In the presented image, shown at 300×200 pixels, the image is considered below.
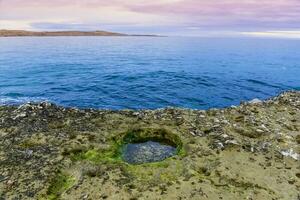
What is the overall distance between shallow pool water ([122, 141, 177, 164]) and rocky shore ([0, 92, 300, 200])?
376 millimetres

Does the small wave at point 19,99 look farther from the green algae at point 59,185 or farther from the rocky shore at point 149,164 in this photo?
the green algae at point 59,185

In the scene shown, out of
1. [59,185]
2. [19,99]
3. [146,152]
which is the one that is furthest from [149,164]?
[19,99]

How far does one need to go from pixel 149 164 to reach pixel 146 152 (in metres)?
1.21

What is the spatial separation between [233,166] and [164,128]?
363 centimetres

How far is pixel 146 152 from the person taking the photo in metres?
12.5

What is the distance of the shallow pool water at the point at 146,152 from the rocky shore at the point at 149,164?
38 cm

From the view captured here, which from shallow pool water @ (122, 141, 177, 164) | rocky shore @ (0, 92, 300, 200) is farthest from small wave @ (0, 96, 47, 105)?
shallow pool water @ (122, 141, 177, 164)

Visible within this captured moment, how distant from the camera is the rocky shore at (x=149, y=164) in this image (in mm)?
10172

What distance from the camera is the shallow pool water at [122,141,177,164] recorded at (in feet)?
39.3

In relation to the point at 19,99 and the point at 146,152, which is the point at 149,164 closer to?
the point at 146,152

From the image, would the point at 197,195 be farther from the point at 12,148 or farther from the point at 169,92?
the point at 169,92

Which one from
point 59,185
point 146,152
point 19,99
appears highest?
point 146,152

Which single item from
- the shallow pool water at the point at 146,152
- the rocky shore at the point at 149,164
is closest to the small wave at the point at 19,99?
the rocky shore at the point at 149,164

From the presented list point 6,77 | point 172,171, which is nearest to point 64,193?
point 172,171
